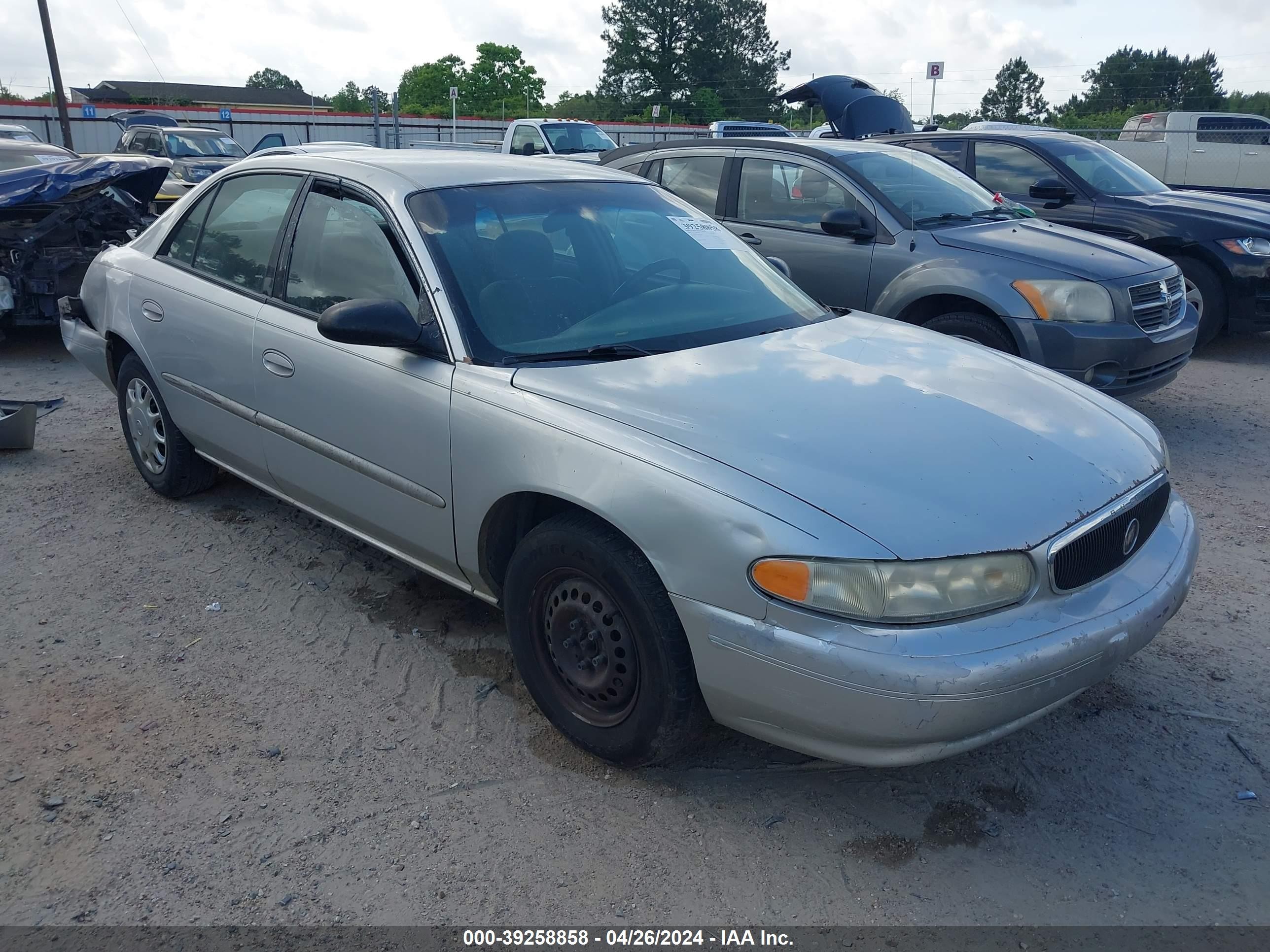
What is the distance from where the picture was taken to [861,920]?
2.41 m

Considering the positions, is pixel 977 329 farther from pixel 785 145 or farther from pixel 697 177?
pixel 697 177

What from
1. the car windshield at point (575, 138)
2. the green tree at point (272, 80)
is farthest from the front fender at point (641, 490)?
the green tree at point (272, 80)

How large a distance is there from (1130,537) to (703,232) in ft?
6.62

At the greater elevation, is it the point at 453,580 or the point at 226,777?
the point at 453,580

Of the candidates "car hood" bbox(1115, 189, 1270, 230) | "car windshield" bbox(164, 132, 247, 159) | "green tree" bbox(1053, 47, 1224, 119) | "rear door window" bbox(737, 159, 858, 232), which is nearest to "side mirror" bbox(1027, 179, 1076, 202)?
"car hood" bbox(1115, 189, 1270, 230)

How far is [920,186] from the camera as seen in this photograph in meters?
6.69

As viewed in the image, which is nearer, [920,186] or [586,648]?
[586,648]

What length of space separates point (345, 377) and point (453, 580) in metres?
0.79

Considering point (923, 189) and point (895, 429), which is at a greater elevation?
point (923, 189)

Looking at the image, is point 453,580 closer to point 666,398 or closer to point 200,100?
point 666,398

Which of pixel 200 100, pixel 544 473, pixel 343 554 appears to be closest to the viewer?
pixel 544 473

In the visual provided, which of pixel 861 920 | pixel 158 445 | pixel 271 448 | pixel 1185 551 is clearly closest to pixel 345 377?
pixel 271 448

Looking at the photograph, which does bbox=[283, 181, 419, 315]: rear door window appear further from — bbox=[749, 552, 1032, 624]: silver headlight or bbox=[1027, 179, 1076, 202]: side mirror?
bbox=[1027, 179, 1076, 202]: side mirror

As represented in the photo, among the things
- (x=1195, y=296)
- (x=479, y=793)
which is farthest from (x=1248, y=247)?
(x=479, y=793)
